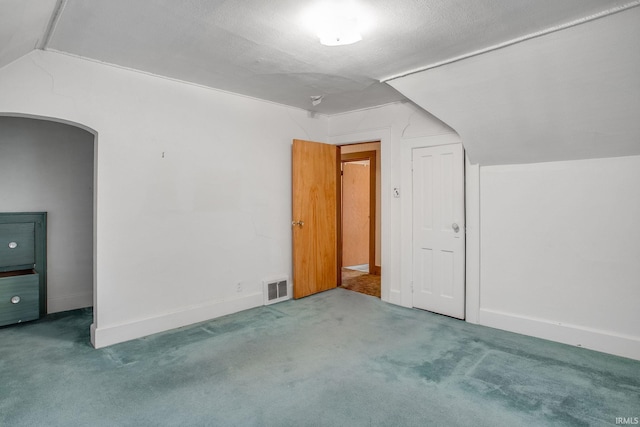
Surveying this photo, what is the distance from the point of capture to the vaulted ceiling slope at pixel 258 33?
1.98 m

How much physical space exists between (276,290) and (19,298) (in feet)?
8.04

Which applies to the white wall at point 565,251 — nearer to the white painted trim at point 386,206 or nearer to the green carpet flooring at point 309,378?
the green carpet flooring at point 309,378

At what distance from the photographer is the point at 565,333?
2.90 metres

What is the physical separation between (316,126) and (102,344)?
10.9 ft

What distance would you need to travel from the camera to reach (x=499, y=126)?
2943 mm

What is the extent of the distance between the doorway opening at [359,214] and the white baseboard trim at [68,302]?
3345 mm

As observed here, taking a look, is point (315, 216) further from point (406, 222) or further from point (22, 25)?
point (22, 25)

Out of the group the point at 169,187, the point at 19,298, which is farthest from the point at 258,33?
the point at 19,298

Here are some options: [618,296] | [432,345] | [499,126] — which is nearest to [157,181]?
[432,345]

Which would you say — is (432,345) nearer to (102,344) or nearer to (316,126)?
(102,344)

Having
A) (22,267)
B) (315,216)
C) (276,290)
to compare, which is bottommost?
(276,290)

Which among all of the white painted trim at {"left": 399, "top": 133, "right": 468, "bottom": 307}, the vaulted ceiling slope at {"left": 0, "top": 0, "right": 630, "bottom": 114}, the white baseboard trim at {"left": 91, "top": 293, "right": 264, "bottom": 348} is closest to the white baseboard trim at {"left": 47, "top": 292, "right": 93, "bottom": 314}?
the white baseboard trim at {"left": 91, "top": 293, "right": 264, "bottom": 348}

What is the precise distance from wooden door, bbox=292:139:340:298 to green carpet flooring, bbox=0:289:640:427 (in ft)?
3.37

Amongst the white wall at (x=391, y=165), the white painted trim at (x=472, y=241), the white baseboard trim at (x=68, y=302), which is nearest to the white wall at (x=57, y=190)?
the white baseboard trim at (x=68, y=302)
